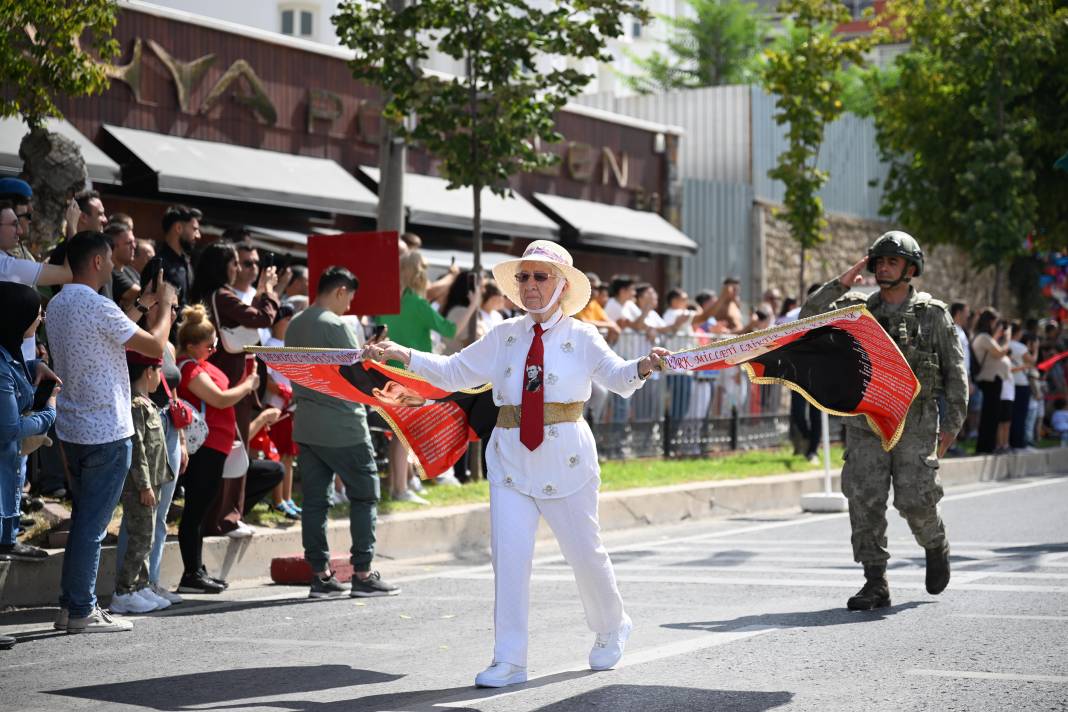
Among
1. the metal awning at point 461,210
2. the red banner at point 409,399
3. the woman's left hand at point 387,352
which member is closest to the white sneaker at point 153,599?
the red banner at point 409,399

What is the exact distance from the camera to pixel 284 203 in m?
20.9

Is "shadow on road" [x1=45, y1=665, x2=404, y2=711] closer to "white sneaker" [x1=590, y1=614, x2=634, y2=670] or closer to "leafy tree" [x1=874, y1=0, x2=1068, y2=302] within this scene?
"white sneaker" [x1=590, y1=614, x2=634, y2=670]

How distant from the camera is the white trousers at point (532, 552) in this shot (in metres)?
6.96

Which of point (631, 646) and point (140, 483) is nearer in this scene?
point (631, 646)

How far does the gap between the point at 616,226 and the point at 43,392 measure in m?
20.2

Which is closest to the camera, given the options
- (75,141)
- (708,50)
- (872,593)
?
(872,593)

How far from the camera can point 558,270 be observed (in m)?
7.32

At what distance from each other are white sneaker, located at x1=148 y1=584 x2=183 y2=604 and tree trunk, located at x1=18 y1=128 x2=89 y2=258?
3906 mm

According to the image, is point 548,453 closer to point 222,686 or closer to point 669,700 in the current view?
point 669,700

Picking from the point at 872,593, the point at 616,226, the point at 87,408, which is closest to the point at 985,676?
the point at 872,593

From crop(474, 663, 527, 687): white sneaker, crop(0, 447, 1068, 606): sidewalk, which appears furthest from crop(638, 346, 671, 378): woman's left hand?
crop(0, 447, 1068, 606): sidewalk

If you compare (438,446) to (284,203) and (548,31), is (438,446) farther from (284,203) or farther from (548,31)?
(284,203)

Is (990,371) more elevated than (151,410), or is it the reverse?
(990,371)

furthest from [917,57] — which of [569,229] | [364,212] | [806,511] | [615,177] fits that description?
[806,511]
